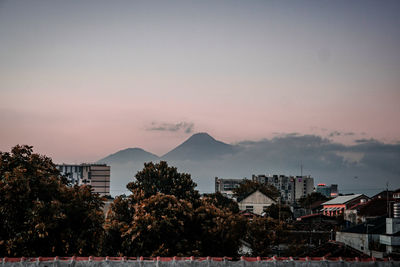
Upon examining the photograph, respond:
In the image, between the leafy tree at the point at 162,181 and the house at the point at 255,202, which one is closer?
the leafy tree at the point at 162,181

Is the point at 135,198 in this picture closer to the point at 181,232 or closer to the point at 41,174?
the point at 181,232

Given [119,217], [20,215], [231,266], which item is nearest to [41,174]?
[20,215]

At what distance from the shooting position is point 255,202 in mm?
107688

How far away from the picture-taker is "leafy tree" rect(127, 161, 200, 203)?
2621 inches

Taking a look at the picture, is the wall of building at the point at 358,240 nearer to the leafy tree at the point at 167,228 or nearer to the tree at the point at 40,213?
the leafy tree at the point at 167,228

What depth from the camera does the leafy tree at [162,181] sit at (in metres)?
66.6

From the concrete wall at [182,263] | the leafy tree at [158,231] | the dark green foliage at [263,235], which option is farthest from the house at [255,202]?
the concrete wall at [182,263]

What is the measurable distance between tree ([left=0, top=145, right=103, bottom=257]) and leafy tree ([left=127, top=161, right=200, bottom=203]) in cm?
3236

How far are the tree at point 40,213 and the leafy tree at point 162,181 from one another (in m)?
32.4

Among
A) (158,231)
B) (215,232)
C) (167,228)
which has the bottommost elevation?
(215,232)

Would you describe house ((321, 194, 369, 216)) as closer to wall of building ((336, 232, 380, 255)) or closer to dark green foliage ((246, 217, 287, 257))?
wall of building ((336, 232, 380, 255))

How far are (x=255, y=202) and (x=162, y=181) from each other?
43963mm

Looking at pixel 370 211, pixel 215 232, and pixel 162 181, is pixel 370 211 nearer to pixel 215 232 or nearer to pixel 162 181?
pixel 162 181

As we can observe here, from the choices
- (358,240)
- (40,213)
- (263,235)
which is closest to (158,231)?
(40,213)
